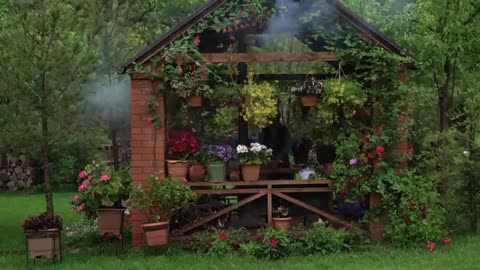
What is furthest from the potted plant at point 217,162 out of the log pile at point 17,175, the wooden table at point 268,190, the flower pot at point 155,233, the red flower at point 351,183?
the log pile at point 17,175

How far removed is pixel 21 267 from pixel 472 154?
7008mm

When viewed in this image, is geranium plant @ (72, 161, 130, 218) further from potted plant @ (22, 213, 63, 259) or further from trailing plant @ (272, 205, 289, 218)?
trailing plant @ (272, 205, 289, 218)

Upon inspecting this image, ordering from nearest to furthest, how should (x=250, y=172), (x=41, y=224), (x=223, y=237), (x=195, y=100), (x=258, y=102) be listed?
1. (x=41, y=224)
2. (x=223, y=237)
3. (x=258, y=102)
4. (x=195, y=100)
5. (x=250, y=172)

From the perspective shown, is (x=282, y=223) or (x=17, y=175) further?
(x=17, y=175)

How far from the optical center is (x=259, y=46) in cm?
1051

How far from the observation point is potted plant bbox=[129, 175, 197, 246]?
8.33m

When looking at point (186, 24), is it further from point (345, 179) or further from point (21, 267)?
point (21, 267)

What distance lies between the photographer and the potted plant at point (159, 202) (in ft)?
27.3

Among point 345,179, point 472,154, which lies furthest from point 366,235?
point 472,154

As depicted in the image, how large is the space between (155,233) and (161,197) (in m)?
0.50

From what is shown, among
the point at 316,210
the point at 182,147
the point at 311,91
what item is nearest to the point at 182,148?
the point at 182,147

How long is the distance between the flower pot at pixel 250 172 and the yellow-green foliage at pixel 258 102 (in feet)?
2.25

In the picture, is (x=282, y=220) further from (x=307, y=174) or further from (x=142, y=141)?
(x=142, y=141)

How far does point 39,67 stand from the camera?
8.89 metres
